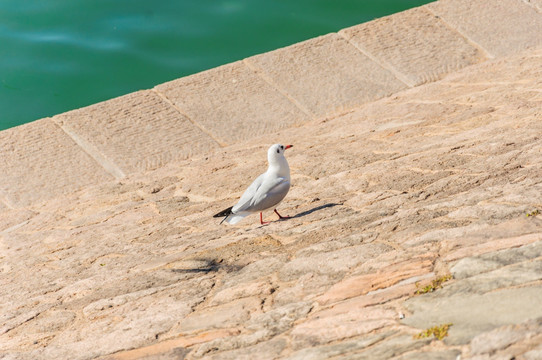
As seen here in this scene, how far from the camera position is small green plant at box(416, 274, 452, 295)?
3.05m

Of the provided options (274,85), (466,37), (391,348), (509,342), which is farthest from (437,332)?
(466,37)

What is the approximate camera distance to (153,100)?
6.86 meters

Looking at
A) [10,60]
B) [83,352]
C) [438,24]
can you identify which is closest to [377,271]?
[83,352]

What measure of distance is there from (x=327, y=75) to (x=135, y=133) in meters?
1.67

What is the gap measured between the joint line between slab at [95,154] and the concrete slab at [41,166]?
3 cm

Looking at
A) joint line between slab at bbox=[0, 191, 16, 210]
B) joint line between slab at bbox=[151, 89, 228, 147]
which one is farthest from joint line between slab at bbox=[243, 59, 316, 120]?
joint line between slab at bbox=[0, 191, 16, 210]

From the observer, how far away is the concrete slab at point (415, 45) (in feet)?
23.0

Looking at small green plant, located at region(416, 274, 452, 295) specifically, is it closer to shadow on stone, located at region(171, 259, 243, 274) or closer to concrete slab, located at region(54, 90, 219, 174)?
shadow on stone, located at region(171, 259, 243, 274)

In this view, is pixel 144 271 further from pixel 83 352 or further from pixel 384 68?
pixel 384 68

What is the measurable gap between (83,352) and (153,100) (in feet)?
12.2

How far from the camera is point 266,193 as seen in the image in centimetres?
453

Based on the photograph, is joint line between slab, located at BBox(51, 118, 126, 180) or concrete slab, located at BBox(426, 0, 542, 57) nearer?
joint line between slab, located at BBox(51, 118, 126, 180)

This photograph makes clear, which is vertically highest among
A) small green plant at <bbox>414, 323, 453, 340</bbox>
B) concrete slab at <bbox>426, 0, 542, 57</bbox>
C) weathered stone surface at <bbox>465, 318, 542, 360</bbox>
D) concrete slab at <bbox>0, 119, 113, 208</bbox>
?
concrete slab at <bbox>426, 0, 542, 57</bbox>

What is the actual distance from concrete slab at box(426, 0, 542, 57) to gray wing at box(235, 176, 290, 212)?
Result: 127 inches
